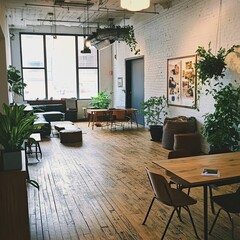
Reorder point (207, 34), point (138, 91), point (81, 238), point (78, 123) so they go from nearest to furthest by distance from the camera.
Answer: point (81, 238)
point (207, 34)
point (138, 91)
point (78, 123)

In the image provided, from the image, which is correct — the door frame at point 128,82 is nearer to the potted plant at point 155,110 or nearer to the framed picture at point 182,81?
the potted plant at point 155,110

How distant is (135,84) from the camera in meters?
10.4

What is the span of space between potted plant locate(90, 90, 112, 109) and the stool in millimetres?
3476

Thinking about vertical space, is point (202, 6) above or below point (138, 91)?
above

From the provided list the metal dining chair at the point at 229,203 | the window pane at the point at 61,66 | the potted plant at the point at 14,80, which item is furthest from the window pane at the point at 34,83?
the metal dining chair at the point at 229,203

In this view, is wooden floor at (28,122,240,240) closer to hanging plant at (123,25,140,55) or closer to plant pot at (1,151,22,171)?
plant pot at (1,151,22,171)

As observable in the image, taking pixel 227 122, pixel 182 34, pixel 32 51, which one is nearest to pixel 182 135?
pixel 227 122

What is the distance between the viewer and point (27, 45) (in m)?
11.3

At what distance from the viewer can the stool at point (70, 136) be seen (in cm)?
773

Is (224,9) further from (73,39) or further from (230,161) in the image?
(73,39)

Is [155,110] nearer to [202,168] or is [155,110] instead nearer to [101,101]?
[101,101]

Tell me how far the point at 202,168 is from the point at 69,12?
7411 millimetres

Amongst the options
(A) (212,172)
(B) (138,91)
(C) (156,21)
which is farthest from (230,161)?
(B) (138,91)

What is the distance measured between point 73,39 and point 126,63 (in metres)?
2.61
